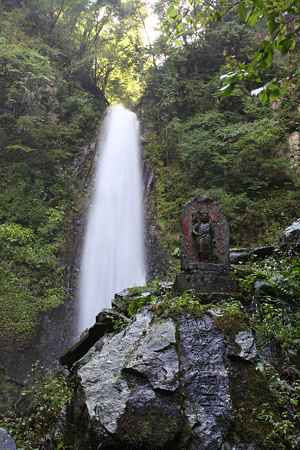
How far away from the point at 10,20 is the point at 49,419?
19224 mm

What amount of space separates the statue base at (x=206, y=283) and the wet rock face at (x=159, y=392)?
121 centimetres

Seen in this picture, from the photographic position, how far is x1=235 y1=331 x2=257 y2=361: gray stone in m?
2.85

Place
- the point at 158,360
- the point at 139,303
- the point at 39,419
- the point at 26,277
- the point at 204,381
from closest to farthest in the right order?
the point at 204,381 → the point at 158,360 → the point at 39,419 → the point at 139,303 → the point at 26,277

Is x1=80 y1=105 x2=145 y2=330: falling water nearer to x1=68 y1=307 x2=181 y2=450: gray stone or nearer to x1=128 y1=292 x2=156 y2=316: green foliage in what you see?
x1=128 y1=292 x2=156 y2=316: green foliage

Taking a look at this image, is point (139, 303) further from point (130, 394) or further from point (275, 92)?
point (275, 92)

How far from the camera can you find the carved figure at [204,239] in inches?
198

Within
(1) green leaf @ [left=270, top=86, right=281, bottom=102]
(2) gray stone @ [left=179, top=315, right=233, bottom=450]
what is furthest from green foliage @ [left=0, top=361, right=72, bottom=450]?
(1) green leaf @ [left=270, top=86, right=281, bottom=102]

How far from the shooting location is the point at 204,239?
504cm

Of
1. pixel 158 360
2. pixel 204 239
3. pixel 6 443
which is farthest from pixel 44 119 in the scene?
pixel 158 360

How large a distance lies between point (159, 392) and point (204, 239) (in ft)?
9.95

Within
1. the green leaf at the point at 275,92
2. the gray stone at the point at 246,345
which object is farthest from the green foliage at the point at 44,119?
the green leaf at the point at 275,92

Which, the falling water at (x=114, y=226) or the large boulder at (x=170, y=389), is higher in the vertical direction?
the falling water at (x=114, y=226)

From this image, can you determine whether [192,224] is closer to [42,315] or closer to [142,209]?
[42,315]

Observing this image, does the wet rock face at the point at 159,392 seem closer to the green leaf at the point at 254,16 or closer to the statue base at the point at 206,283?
the statue base at the point at 206,283
